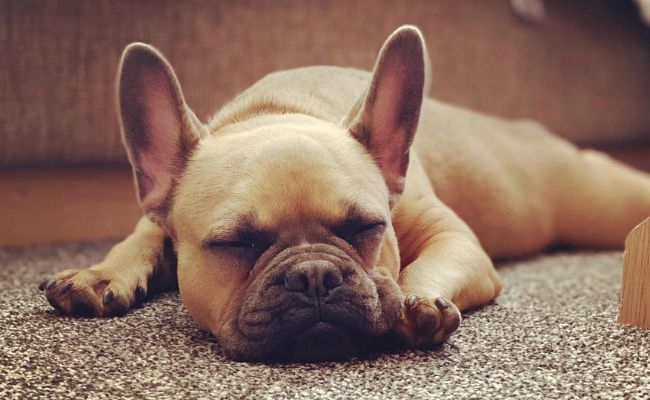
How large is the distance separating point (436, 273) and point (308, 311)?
419mm

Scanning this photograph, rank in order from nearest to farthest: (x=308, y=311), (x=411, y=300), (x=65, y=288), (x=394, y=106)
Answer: (x=308, y=311) → (x=411, y=300) → (x=65, y=288) → (x=394, y=106)

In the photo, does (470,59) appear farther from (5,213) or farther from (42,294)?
(42,294)

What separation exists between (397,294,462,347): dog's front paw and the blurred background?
4.33 feet

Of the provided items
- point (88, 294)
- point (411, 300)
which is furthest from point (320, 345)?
point (88, 294)

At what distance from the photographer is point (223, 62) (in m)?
2.73

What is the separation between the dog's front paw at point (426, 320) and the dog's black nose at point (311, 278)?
0.55ft

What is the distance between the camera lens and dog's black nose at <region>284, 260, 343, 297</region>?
4.26 feet

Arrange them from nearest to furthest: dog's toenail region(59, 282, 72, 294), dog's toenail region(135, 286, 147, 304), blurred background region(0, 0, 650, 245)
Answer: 1. dog's toenail region(59, 282, 72, 294)
2. dog's toenail region(135, 286, 147, 304)
3. blurred background region(0, 0, 650, 245)

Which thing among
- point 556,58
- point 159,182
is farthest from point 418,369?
point 556,58

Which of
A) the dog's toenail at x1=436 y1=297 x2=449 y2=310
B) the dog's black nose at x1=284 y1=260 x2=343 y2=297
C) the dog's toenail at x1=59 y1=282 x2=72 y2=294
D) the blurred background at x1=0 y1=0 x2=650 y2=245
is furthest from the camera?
the blurred background at x1=0 y1=0 x2=650 y2=245

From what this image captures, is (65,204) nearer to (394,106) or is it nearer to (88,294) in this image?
(88,294)

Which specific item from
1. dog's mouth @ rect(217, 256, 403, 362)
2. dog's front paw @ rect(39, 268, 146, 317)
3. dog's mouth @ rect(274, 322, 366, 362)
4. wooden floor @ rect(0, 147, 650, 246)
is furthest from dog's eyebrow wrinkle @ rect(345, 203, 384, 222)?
wooden floor @ rect(0, 147, 650, 246)

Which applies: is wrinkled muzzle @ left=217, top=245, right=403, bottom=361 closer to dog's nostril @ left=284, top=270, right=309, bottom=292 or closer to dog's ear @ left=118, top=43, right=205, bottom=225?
dog's nostril @ left=284, top=270, right=309, bottom=292

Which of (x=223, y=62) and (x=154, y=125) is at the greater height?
(x=154, y=125)
